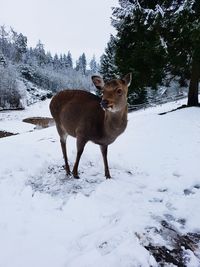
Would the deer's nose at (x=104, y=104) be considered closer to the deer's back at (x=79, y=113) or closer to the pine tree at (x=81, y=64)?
the deer's back at (x=79, y=113)

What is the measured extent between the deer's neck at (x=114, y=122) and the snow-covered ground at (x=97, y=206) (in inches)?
38.1

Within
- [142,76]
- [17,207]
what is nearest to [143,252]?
[17,207]

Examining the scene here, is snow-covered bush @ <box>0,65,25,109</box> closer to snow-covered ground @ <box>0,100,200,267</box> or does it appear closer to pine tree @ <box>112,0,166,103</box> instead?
pine tree @ <box>112,0,166,103</box>

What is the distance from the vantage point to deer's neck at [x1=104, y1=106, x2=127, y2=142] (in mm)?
5668

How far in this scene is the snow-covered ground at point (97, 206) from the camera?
357cm

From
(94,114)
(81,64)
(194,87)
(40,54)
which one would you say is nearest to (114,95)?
(94,114)

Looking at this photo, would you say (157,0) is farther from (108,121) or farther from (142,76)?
(108,121)

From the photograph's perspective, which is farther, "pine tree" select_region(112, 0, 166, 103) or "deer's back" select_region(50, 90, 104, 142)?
"pine tree" select_region(112, 0, 166, 103)

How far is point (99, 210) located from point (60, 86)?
90653 millimetres

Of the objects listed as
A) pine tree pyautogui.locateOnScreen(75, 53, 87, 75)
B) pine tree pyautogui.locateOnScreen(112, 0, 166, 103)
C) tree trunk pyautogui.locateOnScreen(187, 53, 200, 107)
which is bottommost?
tree trunk pyautogui.locateOnScreen(187, 53, 200, 107)

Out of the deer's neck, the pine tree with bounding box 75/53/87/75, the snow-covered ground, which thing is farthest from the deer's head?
the pine tree with bounding box 75/53/87/75

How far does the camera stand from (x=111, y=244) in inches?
145

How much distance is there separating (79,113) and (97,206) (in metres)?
2.22

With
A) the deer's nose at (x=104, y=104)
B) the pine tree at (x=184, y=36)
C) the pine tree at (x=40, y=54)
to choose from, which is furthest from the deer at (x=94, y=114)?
the pine tree at (x=40, y=54)
